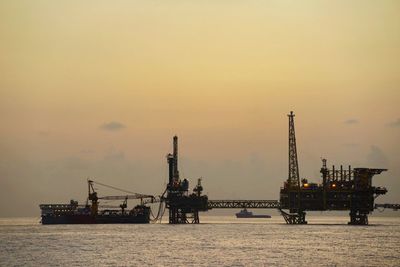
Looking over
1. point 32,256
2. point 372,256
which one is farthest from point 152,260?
point 372,256

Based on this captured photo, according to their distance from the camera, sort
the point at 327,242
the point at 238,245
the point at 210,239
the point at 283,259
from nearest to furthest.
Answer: the point at 283,259 < the point at 238,245 < the point at 327,242 < the point at 210,239

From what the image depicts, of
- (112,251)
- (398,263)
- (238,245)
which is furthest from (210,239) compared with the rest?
(398,263)

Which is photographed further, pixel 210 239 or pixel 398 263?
pixel 210 239

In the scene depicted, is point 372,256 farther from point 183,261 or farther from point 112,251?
point 112,251

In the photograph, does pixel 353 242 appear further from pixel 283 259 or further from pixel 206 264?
pixel 206 264

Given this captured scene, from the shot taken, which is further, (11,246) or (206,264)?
(11,246)

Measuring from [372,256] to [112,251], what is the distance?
38818 millimetres

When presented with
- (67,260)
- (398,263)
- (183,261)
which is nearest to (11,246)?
(67,260)

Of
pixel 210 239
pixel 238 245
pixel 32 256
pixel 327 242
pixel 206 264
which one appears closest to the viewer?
Answer: pixel 206 264

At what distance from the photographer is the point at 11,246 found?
146625mm

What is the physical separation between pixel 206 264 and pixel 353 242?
50.7m

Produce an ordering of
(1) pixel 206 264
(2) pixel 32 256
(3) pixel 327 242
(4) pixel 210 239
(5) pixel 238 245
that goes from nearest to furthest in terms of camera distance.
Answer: (1) pixel 206 264
(2) pixel 32 256
(5) pixel 238 245
(3) pixel 327 242
(4) pixel 210 239

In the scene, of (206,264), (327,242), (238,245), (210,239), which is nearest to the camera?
(206,264)

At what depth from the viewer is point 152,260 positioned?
110375 millimetres
